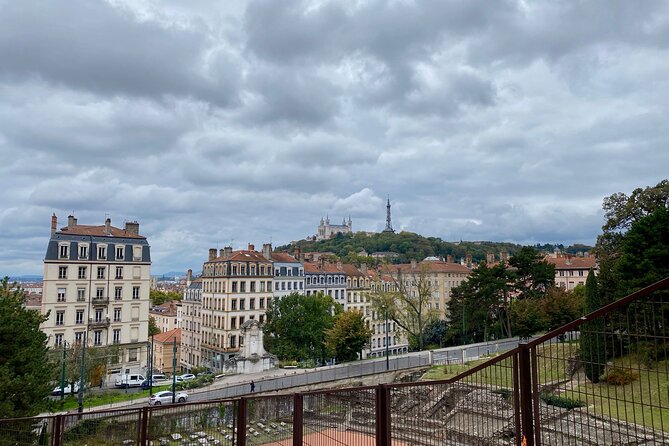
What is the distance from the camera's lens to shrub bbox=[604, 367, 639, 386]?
430 cm

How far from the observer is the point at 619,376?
4672mm

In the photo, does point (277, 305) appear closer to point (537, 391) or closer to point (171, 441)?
point (171, 441)

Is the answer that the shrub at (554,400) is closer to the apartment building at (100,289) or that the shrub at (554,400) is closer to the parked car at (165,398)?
the parked car at (165,398)

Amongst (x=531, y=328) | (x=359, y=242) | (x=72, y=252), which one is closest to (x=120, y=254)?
(x=72, y=252)

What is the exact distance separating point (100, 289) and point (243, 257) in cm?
1654

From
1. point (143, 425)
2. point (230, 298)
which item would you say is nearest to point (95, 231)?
point (230, 298)

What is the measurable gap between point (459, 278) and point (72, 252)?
61.1 m

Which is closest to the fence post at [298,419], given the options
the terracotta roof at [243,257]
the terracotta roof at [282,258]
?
the terracotta roof at [243,257]

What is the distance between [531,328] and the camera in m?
42.4

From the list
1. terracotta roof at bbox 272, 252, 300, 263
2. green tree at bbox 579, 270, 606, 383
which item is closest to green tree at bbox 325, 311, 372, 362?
terracotta roof at bbox 272, 252, 300, 263

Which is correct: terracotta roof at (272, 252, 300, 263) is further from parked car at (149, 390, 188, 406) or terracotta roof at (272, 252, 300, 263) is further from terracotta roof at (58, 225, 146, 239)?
parked car at (149, 390, 188, 406)

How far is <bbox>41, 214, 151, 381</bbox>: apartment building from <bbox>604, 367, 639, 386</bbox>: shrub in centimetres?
4267

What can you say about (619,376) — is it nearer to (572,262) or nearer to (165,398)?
(165,398)

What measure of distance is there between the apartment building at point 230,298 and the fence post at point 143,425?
46938mm
